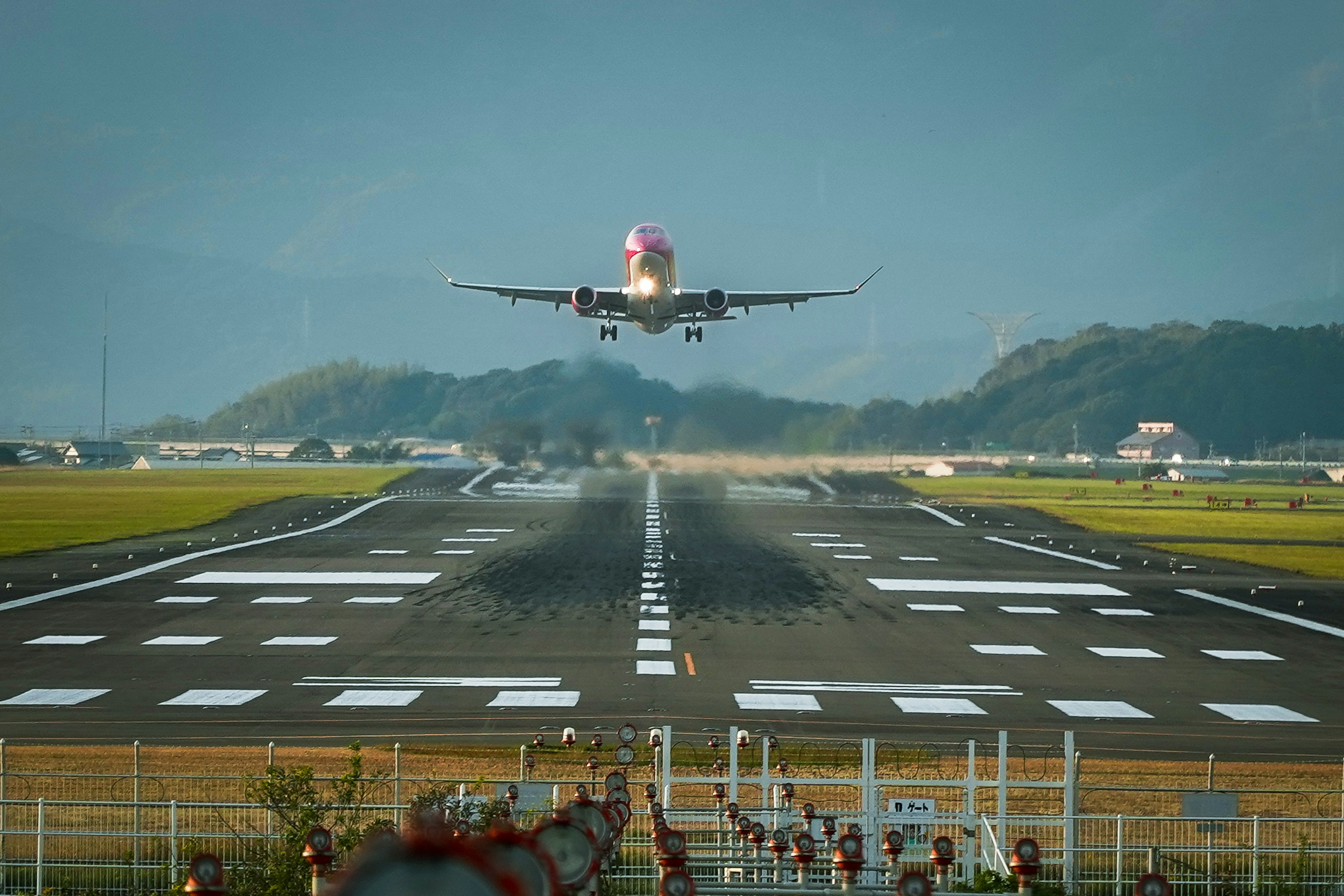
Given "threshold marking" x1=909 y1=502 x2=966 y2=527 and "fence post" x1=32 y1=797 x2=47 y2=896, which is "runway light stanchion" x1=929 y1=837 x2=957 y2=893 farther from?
"threshold marking" x1=909 y1=502 x2=966 y2=527

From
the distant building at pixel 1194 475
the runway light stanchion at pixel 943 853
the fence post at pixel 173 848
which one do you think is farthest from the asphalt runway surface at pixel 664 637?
the distant building at pixel 1194 475

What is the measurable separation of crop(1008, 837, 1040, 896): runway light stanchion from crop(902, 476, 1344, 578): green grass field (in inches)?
3276

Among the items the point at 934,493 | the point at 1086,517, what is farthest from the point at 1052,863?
the point at 934,493

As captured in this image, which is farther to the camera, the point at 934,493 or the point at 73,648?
the point at 934,493

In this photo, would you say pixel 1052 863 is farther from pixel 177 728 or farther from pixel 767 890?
pixel 177 728

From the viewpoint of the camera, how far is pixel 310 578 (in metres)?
74.0

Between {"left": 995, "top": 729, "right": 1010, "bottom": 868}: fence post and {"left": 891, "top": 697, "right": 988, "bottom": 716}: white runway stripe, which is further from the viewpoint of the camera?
{"left": 891, "top": 697, "right": 988, "bottom": 716}: white runway stripe

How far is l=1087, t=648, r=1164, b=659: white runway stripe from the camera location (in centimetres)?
5341

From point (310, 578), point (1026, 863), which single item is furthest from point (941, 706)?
point (310, 578)

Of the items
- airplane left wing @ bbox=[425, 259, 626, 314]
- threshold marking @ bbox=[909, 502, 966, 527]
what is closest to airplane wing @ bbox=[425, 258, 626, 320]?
airplane left wing @ bbox=[425, 259, 626, 314]

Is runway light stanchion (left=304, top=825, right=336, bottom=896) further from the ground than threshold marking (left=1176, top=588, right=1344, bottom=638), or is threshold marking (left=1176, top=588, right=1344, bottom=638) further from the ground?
runway light stanchion (left=304, top=825, right=336, bottom=896)

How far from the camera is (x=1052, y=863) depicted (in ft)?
76.0

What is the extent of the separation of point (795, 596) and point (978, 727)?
100ft

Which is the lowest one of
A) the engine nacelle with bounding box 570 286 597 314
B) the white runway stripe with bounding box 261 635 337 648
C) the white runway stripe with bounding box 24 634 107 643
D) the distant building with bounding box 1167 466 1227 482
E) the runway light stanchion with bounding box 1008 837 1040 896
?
the white runway stripe with bounding box 24 634 107 643
